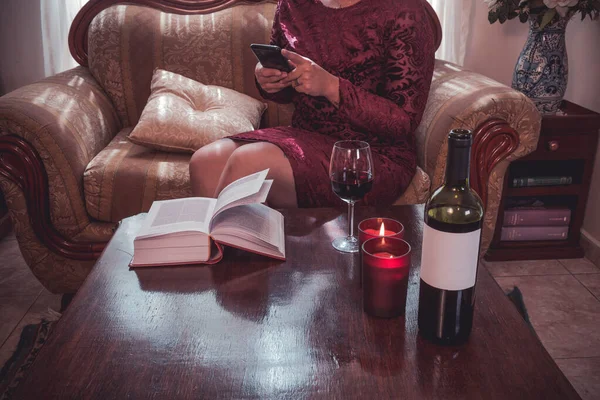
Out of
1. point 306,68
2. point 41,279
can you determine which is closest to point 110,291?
point 306,68

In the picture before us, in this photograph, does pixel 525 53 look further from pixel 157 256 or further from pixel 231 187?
pixel 157 256

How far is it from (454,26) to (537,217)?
1.04 metres

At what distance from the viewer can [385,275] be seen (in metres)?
0.86

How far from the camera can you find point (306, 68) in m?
1.53

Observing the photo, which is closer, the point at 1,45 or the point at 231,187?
the point at 231,187

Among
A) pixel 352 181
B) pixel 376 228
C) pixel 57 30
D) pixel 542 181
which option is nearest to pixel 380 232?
pixel 376 228

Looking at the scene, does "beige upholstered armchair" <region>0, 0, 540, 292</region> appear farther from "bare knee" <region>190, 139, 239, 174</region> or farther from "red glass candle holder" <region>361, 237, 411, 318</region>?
"red glass candle holder" <region>361, 237, 411, 318</region>

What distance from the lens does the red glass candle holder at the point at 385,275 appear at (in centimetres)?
85

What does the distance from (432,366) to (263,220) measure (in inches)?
20.8

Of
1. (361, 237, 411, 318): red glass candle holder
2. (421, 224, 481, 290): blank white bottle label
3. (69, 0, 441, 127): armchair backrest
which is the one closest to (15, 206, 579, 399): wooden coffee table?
(361, 237, 411, 318): red glass candle holder

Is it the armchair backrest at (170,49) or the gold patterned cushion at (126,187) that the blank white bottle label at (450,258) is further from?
the armchair backrest at (170,49)

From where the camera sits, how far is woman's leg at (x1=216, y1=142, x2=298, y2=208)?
5.16 ft

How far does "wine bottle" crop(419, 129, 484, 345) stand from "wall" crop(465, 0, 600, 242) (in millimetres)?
1733

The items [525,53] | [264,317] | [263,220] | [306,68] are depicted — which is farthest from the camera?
[525,53]
